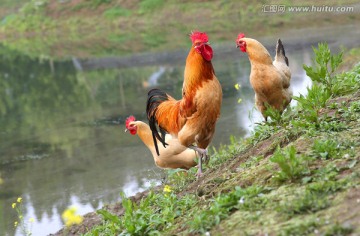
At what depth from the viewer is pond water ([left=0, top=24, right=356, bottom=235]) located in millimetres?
9656

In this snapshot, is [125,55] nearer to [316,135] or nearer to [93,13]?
[93,13]

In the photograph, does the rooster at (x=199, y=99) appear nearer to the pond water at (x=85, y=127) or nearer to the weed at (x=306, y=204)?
the pond water at (x=85, y=127)

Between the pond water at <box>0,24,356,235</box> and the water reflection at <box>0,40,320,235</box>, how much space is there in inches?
0.9

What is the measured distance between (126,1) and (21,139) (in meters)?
30.1

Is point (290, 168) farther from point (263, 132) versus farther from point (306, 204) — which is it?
point (263, 132)

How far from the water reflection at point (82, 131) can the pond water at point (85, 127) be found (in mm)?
22

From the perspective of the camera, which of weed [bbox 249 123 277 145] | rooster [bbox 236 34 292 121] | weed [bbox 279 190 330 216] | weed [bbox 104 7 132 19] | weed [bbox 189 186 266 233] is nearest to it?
weed [bbox 279 190 330 216]

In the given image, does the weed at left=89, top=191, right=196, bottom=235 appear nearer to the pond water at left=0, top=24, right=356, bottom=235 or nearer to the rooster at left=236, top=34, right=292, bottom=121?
the rooster at left=236, top=34, right=292, bottom=121

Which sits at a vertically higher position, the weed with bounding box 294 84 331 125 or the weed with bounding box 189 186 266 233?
the weed with bounding box 294 84 331 125

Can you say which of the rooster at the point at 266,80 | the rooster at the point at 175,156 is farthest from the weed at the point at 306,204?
the rooster at the point at 175,156

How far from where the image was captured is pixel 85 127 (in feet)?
48.7

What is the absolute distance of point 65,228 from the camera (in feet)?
25.7

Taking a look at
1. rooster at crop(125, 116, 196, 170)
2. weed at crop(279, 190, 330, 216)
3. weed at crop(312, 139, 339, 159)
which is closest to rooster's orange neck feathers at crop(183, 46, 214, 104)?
rooster at crop(125, 116, 196, 170)

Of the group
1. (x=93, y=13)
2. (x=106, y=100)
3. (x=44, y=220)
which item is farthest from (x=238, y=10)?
(x=44, y=220)
